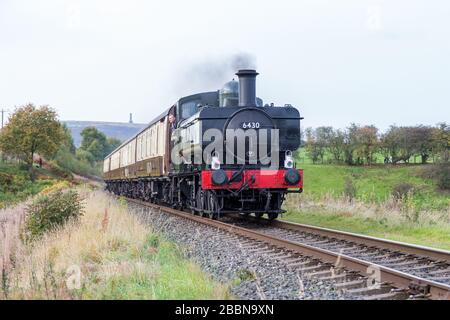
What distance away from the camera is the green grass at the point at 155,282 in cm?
599

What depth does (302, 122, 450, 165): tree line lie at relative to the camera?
52.2m

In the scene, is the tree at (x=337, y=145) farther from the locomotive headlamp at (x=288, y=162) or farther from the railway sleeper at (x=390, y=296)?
the railway sleeper at (x=390, y=296)

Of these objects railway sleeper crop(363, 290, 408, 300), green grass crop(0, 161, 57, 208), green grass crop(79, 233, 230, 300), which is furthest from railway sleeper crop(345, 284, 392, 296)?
green grass crop(0, 161, 57, 208)

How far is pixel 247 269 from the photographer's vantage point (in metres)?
7.74

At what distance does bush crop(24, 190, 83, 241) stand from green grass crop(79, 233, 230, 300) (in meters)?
4.76

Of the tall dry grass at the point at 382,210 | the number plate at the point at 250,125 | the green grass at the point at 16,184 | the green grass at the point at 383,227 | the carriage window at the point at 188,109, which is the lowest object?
the green grass at the point at 383,227

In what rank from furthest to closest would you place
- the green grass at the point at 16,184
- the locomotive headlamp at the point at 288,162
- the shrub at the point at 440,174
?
the shrub at the point at 440,174, the green grass at the point at 16,184, the locomotive headlamp at the point at 288,162

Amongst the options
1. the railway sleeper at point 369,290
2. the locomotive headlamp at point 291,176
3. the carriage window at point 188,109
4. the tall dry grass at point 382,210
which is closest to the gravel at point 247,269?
the railway sleeper at point 369,290

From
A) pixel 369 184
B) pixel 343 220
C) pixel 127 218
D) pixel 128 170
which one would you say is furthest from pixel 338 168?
pixel 127 218

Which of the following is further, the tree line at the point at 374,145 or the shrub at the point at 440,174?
the tree line at the point at 374,145

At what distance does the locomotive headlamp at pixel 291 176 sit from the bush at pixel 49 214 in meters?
4.91

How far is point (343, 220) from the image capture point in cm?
1555
